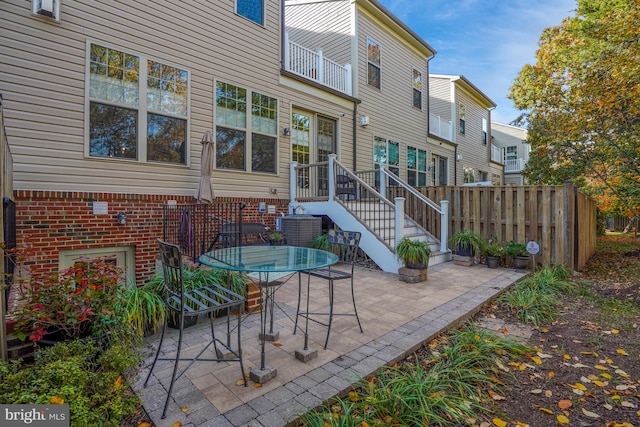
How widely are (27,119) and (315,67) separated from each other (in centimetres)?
636

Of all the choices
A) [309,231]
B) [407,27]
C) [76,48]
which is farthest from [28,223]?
[407,27]

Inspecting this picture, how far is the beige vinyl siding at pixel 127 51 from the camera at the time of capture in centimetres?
442

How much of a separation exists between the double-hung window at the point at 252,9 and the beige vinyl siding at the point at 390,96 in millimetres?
3444

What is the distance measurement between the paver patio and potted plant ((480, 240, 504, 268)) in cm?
151

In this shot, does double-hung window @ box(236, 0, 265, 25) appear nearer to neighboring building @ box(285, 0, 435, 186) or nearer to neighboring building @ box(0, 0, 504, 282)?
neighboring building @ box(0, 0, 504, 282)

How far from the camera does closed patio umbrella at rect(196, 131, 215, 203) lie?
5.73m

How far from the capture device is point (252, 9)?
718cm

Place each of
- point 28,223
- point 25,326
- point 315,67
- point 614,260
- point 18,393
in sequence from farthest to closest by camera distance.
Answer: point 315,67
point 614,260
point 28,223
point 25,326
point 18,393

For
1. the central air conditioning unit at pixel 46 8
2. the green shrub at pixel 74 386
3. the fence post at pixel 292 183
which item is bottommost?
the green shrub at pixel 74 386

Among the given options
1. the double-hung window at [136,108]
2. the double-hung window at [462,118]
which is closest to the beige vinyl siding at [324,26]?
the double-hung window at [136,108]

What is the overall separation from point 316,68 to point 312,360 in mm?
7904

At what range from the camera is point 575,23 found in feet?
32.2

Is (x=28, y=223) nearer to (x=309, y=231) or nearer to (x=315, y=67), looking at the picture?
(x=309, y=231)

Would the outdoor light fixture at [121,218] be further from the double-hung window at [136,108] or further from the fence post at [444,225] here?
the fence post at [444,225]
